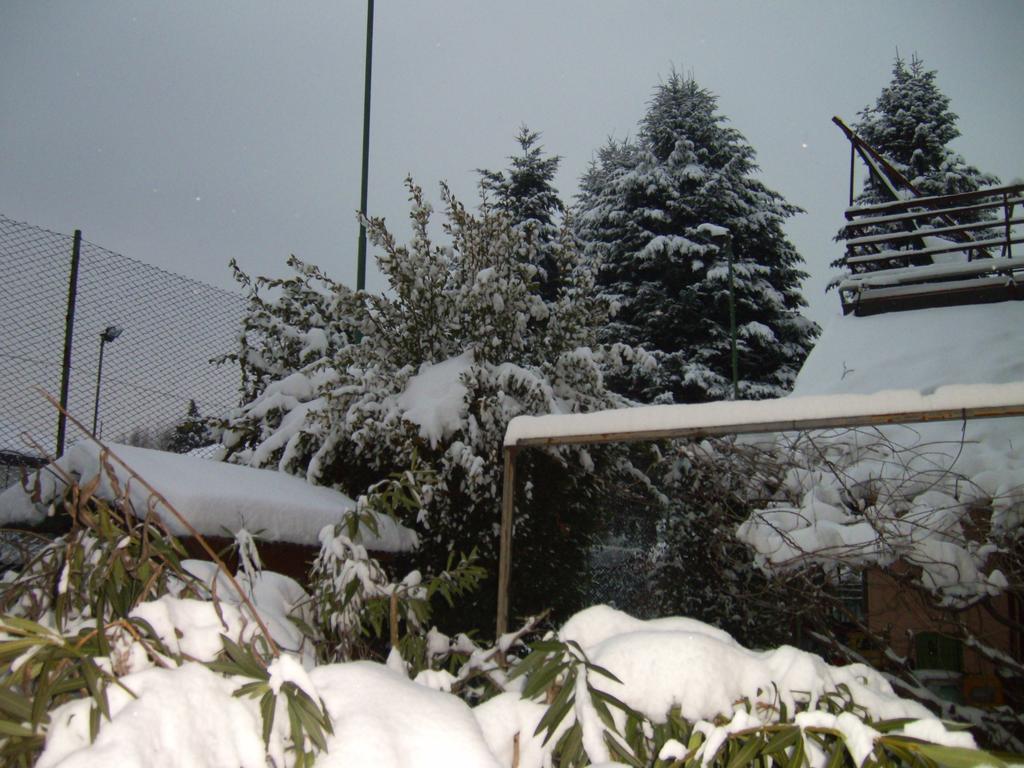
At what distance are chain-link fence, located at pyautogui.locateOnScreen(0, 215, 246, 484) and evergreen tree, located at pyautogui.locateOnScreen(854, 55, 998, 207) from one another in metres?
15.0

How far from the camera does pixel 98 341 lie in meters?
4.86

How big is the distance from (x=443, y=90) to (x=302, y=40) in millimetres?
23375

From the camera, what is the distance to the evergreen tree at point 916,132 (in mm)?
16703

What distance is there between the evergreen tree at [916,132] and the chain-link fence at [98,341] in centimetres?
1495

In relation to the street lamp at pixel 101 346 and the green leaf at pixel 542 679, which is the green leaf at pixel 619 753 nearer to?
the green leaf at pixel 542 679

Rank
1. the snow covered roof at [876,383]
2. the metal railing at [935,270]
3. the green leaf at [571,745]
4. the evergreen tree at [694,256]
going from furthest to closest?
1. the evergreen tree at [694,256]
2. the metal railing at [935,270]
3. the snow covered roof at [876,383]
4. the green leaf at [571,745]

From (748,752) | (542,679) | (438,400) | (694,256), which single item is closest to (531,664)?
(542,679)

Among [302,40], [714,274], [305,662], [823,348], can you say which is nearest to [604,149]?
[714,274]

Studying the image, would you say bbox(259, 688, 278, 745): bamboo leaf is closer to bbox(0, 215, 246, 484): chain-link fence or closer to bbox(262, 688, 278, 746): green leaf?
bbox(262, 688, 278, 746): green leaf

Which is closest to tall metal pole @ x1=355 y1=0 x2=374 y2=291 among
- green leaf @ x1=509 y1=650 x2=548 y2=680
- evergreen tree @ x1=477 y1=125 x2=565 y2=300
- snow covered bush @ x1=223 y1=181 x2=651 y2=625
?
snow covered bush @ x1=223 y1=181 x2=651 y2=625

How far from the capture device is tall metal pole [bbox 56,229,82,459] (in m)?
4.55

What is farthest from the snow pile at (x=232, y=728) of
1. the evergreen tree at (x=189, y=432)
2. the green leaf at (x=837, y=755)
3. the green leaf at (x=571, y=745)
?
the evergreen tree at (x=189, y=432)

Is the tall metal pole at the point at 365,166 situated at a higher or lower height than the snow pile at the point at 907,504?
higher

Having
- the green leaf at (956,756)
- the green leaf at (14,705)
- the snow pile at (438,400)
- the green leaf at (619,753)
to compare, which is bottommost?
the green leaf at (619,753)
